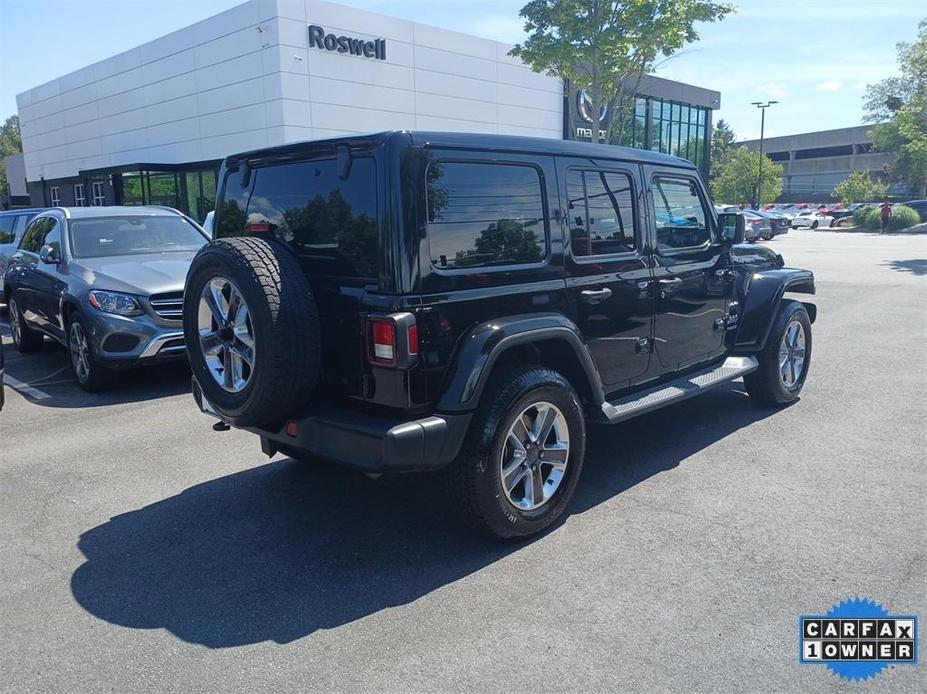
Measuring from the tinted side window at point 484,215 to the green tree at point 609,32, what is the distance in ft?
62.4

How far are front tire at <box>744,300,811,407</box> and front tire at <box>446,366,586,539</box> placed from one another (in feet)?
8.93

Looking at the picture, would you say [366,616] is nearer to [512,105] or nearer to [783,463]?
[783,463]

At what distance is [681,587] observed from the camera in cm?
340

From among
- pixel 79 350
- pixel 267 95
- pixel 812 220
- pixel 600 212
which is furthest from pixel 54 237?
pixel 812 220

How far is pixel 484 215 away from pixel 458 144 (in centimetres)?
37

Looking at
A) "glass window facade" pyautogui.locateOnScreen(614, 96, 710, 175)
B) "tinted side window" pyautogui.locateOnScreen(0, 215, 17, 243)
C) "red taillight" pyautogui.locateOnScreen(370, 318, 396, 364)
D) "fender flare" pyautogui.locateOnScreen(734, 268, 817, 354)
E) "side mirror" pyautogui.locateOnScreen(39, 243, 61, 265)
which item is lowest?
"fender flare" pyautogui.locateOnScreen(734, 268, 817, 354)

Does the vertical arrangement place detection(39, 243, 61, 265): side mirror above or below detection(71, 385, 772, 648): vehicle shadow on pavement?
above

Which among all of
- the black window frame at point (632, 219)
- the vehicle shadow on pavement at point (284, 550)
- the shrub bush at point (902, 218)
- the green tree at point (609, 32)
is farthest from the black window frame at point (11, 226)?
the shrub bush at point (902, 218)

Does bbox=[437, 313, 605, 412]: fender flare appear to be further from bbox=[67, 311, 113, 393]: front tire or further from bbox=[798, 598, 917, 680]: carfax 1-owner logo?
bbox=[67, 311, 113, 393]: front tire

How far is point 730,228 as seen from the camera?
18.7ft

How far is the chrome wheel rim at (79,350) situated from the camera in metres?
7.03

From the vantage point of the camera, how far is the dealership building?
933 inches

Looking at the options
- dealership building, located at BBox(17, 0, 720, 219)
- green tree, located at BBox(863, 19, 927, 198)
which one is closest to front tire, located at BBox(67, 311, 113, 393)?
dealership building, located at BBox(17, 0, 720, 219)

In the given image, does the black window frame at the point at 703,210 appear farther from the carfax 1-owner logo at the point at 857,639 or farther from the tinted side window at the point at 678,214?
the carfax 1-owner logo at the point at 857,639
